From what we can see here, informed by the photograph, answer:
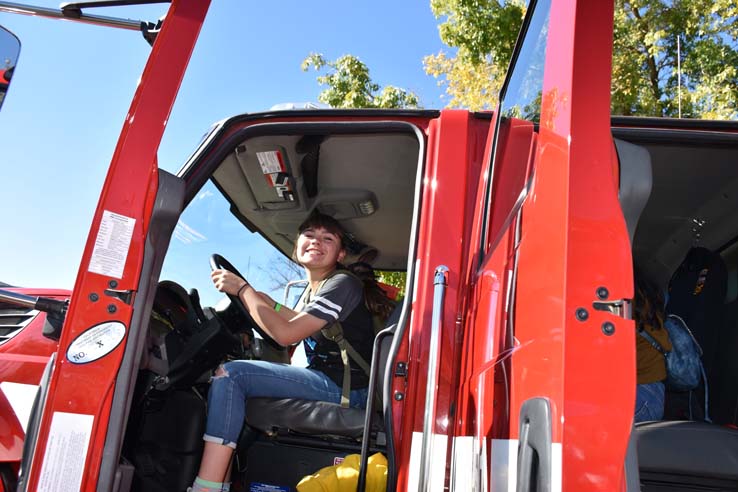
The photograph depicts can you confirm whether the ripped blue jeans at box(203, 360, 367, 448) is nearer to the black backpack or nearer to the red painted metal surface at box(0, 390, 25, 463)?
the red painted metal surface at box(0, 390, 25, 463)

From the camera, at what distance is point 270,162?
272cm

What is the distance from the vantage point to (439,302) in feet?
5.59

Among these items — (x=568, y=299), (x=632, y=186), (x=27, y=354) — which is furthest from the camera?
(x=27, y=354)

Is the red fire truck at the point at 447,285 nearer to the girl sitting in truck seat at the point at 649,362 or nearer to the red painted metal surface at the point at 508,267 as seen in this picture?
the red painted metal surface at the point at 508,267

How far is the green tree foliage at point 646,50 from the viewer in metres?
7.54

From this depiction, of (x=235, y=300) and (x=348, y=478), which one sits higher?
(x=235, y=300)

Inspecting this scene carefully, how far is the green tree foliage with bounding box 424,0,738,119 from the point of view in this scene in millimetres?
7543

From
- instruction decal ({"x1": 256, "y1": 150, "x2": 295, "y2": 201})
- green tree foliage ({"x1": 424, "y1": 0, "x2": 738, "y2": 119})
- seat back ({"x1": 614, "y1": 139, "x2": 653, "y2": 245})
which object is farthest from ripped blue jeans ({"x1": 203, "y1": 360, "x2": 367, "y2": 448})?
green tree foliage ({"x1": 424, "y1": 0, "x2": 738, "y2": 119})

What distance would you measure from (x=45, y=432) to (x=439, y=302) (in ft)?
3.69

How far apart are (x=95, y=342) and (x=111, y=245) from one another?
0.28 meters

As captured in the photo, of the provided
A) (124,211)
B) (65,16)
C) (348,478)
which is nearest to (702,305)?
(348,478)

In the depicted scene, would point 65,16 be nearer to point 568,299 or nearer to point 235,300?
point 235,300

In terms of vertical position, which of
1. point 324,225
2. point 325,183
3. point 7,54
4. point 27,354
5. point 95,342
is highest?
point 325,183

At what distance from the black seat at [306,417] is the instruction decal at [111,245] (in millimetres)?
916
